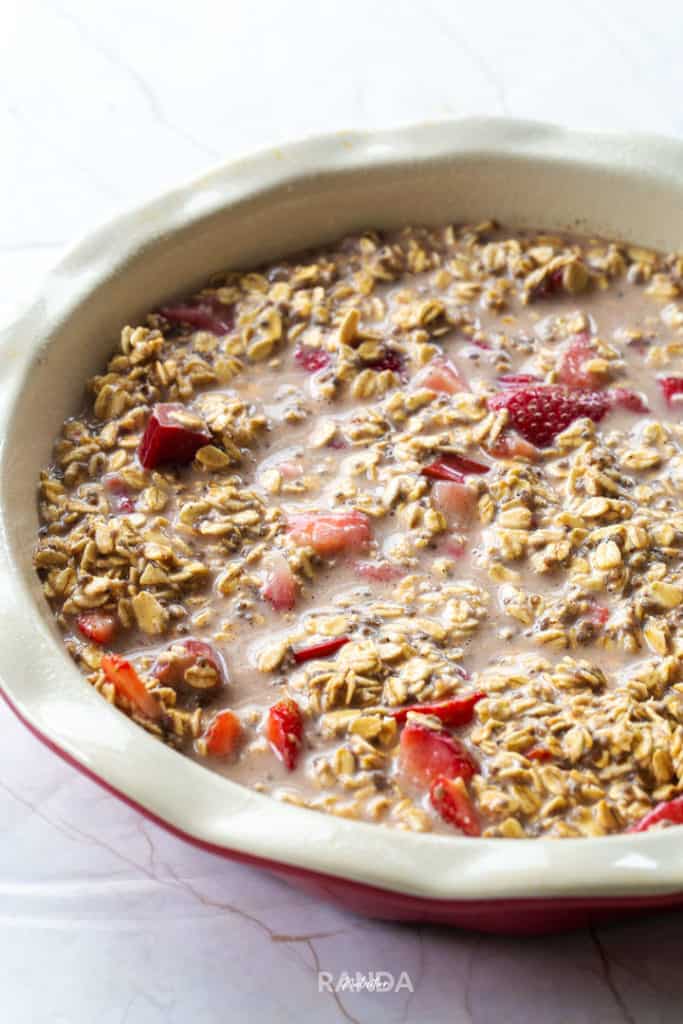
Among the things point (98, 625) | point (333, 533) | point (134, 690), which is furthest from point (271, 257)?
point (134, 690)

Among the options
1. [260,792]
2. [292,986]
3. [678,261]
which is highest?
[678,261]

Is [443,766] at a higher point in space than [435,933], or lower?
higher

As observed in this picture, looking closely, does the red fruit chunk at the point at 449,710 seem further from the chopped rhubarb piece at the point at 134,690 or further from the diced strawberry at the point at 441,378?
the diced strawberry at the point at 441,378

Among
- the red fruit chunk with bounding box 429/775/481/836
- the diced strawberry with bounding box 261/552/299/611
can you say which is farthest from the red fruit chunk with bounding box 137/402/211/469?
the red fruit chunk with bounding box 429/775/481/836

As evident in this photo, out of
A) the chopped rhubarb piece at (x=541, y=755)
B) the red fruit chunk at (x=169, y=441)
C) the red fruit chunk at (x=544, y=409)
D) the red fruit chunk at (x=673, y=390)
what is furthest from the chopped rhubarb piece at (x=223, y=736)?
the red fruit chunk at (x=673, y=390)

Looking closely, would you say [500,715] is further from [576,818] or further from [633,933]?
[633,933]

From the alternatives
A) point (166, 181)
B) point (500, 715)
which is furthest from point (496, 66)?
point (500, 715)

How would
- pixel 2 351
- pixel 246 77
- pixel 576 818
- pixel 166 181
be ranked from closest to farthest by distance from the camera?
1. pixel 576 818
2. pixel 2 351
3. pixel 166 181
4. pixel 246 77
